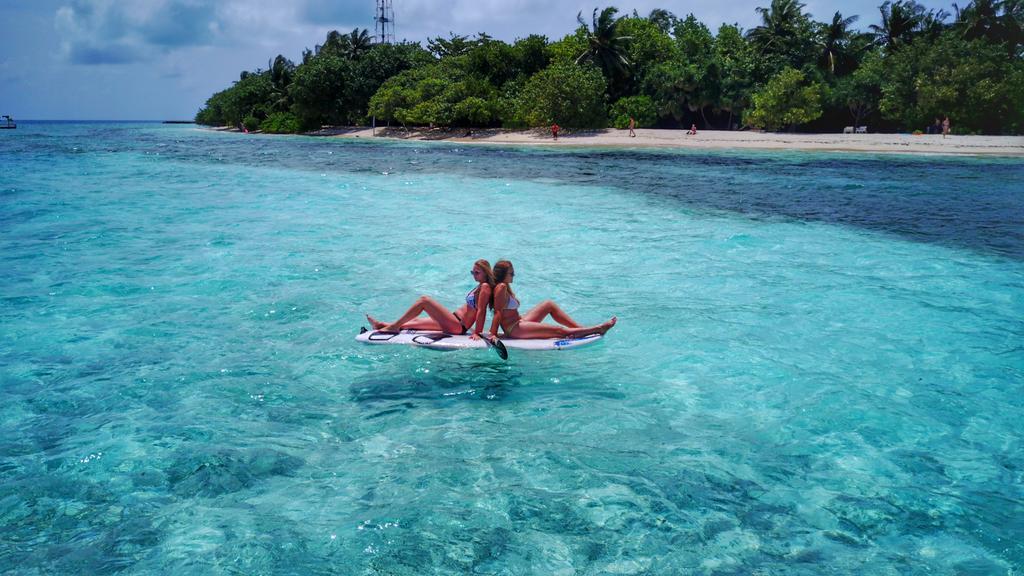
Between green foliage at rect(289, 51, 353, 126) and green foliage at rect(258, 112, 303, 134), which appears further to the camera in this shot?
green foliage at rect(258, 112, 303, 134)

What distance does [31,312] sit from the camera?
9.77 m

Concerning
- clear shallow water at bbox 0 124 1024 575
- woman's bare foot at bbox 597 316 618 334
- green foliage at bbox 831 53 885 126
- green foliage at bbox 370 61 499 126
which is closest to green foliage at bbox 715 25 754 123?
green foliage at bbox 831 53 885 126

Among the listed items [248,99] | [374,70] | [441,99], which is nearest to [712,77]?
[441,99]

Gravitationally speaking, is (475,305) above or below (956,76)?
below

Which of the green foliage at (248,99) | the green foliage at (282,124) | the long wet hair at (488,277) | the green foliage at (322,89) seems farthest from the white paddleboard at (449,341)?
the green foliage at (248,99)

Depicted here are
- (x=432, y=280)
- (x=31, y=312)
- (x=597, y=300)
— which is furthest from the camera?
(x=432, y=280)

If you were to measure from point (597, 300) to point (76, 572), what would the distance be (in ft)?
26.2

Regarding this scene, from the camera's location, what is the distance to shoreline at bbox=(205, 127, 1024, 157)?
139 feet

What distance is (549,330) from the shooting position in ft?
25.4

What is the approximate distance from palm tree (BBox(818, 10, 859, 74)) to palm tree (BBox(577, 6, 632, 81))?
16.5m

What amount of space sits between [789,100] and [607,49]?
58.1 feet

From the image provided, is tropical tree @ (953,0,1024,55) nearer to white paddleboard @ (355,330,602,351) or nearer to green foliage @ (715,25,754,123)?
green foliage @ (715,25,754,123)

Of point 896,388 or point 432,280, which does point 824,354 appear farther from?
point 432,280

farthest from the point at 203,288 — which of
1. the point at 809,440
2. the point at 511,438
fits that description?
the point at 809,440
